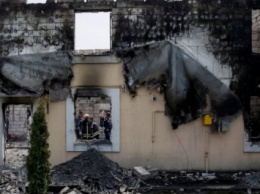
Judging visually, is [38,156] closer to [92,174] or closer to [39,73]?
[92,174]

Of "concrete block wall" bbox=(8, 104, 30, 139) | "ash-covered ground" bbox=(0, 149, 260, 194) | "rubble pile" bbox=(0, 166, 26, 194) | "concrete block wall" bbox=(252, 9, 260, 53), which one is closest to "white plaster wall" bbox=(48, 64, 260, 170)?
"ash-covered ground" bbox=(0, 149, 260, 194)

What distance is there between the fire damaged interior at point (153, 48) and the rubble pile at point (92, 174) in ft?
7.26

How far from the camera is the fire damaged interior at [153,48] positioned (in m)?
12.0

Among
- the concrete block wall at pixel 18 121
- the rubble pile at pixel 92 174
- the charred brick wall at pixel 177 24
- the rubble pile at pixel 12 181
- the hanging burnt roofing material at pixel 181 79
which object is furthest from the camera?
the concrete block wall at pixel 18 121

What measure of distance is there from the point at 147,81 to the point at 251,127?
375 cm

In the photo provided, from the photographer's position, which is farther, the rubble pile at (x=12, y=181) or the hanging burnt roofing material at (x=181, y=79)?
the hanging burnt roofing material at (x=181, y=79)

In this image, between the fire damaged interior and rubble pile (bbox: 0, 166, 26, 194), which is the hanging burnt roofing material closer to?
the fire damaged interior

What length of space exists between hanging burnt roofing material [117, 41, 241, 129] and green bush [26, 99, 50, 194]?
3971 millimetres

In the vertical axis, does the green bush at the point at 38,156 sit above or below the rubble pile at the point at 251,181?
above

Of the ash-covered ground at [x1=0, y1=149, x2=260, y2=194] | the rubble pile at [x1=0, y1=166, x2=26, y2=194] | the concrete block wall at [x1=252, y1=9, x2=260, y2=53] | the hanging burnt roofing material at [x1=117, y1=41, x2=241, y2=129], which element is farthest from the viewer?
the concrete block wall at [x1=252, y1=9, x2=260, y2=53]

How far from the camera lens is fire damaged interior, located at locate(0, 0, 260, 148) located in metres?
12.0

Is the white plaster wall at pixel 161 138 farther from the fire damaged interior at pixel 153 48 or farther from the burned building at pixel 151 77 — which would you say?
the fire damaged interior at pixel 153 48

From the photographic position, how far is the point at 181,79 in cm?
1194

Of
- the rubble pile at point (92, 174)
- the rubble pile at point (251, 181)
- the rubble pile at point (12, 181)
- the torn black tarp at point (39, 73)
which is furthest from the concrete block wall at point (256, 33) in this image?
the rubble pile at point (12, 181)
